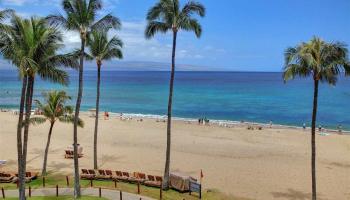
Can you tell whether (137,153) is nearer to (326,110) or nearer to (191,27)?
(191,27)

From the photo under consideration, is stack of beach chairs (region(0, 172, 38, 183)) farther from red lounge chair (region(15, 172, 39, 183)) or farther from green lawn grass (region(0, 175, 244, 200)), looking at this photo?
green lawn grass (region(0, 175, 244, 200))

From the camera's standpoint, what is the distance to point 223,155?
38844mm

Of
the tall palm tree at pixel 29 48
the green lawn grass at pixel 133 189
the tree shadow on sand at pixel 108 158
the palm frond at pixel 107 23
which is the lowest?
the green lawn grass at pixel 133 189

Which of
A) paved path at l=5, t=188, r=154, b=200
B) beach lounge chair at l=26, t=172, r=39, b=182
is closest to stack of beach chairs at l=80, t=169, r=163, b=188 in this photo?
paved path at l=5, t=188, r=154, b=200

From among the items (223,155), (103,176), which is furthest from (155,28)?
(223,155)

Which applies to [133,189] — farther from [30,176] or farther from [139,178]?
[30,176]

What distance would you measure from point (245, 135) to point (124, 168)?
24.4m

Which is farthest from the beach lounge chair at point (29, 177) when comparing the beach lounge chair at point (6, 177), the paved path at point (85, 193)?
the paved path at point (85, 193)

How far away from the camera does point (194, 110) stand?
306 feet

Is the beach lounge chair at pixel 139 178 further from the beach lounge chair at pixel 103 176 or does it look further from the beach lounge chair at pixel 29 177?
the beach lounge chair at pixel 29 177

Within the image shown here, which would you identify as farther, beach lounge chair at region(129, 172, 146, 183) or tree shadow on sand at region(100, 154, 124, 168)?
tree shadow on sand at region(100, 154, 124, 168)

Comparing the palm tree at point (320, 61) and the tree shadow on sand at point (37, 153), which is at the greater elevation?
the palm tree at point (320, 61)

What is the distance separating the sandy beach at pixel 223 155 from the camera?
28859 millimetres

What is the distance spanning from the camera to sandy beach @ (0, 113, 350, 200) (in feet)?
94.7
